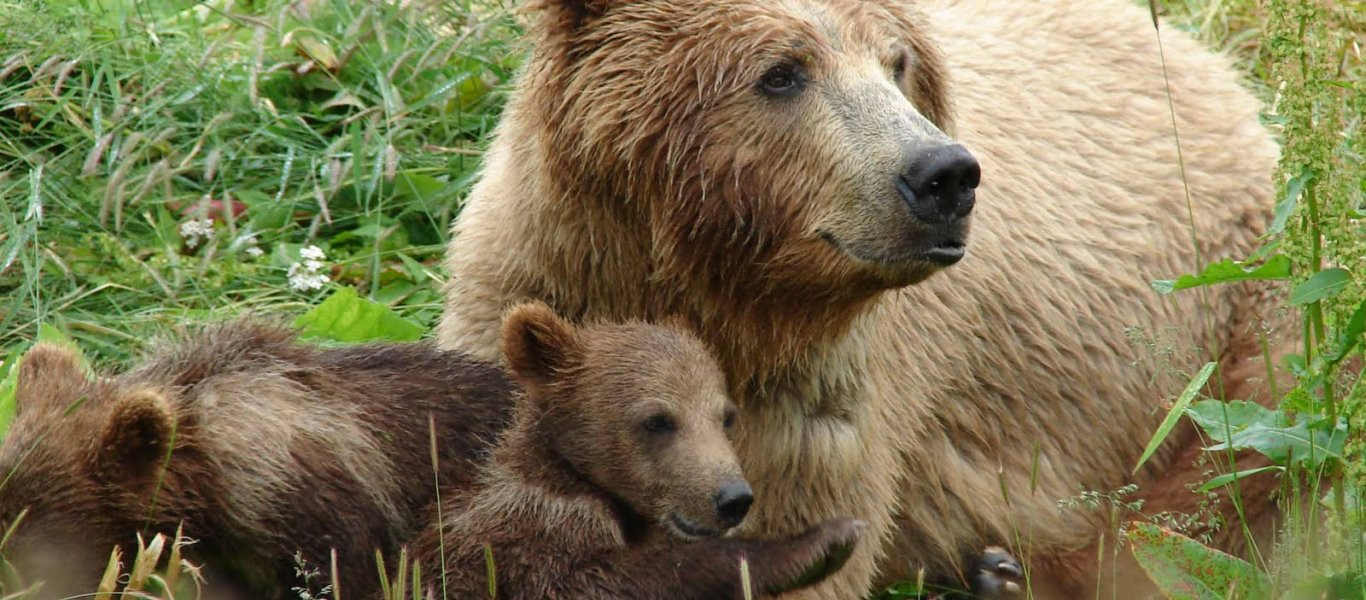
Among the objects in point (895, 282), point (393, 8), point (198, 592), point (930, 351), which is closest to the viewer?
point (198, 592)

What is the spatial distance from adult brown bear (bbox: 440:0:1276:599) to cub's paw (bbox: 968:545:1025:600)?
0.07 meters

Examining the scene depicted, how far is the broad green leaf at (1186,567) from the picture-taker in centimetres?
406

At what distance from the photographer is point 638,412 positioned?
4348 millimetres

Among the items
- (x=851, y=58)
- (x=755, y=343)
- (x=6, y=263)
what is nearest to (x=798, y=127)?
(x=851, y=58)

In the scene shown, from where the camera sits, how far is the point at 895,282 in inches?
172

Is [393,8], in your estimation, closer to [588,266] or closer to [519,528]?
[588,266]

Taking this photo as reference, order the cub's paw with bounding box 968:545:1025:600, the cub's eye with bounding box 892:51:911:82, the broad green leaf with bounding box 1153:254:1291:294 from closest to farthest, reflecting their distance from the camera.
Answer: the broad green leaf with bounding box 1153:254:1291:294, the cub's eye with bounding box 892:51:911:82, the cub's paw with bounding box 968:545:1025:600

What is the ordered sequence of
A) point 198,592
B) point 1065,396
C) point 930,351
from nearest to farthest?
1. point 198,592
2. point 930,351
3. point 1065,396

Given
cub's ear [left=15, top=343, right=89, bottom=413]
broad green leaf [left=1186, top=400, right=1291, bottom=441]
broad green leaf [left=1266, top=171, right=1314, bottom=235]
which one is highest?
broad green leaf [left=1266, top=171, right=1314, bottom=235]

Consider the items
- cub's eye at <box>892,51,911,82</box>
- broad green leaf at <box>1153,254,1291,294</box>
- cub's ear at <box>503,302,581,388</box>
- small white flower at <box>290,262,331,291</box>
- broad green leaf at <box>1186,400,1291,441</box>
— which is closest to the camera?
broad green leaf at <box>1153,254,1291,294</box>

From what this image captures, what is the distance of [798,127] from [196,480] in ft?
5.55

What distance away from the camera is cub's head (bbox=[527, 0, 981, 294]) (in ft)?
14.4

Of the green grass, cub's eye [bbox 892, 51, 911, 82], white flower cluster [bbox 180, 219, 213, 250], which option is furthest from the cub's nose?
white flower cluster [bbox 180, 219, 213, 250]

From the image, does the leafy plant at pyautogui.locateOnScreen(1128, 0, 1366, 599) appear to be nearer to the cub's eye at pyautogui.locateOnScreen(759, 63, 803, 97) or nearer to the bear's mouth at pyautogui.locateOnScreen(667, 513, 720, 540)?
the bear's mouth at pyautogui.locateOnScreen(667, 513, 720, 540)
